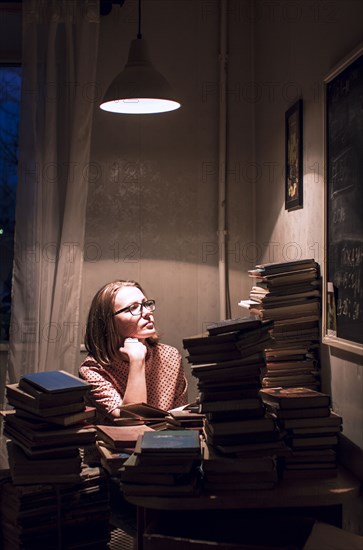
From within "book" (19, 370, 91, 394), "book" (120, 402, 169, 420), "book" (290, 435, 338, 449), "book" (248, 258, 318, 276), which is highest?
"book" (248, 258, 318, 276)

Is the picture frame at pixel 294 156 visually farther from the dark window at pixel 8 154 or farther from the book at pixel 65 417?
the dark window at pixel 8 154

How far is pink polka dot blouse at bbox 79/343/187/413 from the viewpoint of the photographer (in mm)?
3454

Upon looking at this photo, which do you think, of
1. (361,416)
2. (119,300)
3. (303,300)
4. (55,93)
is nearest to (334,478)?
(361,416)

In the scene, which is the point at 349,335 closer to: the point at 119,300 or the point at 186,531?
the point at 186,531

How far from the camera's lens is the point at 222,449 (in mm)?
2535

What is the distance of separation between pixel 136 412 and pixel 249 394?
601 mm

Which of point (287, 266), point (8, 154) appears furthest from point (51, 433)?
point (8, 154)

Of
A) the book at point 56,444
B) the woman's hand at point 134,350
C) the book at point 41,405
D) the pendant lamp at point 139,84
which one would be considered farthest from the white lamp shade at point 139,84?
the book at point 56,444

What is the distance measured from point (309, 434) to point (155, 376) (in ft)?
3.85

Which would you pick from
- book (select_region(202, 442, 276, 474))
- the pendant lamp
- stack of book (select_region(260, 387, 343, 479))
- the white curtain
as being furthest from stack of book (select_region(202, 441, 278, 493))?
the white curtain

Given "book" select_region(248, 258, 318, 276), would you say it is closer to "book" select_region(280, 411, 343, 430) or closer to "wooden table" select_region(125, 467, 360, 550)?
"book" select_region(280, 411, 343, 430)

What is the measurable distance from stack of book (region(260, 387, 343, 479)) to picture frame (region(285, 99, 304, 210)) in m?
1.07

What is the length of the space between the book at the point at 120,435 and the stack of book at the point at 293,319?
550mm

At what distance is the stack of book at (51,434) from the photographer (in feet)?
8.87
